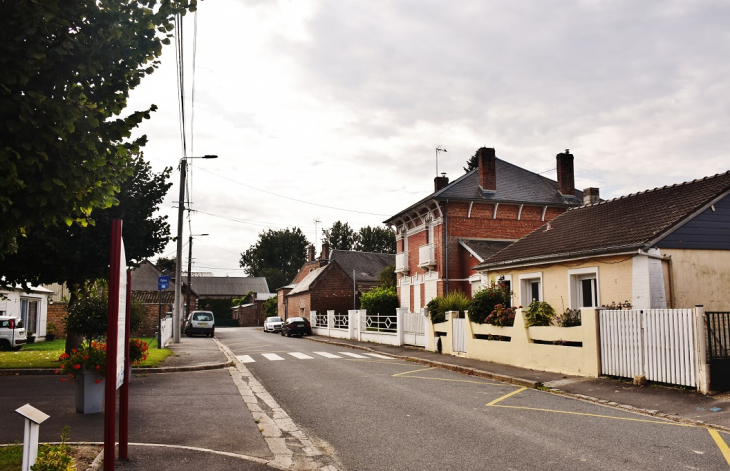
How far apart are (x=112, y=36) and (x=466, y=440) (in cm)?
624

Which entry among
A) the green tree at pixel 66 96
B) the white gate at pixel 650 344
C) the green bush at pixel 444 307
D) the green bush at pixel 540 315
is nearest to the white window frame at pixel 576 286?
the green bush at pixel 540 315

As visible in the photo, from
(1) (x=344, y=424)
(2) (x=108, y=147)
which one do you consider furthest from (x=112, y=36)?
(1) (x=344, y=424)

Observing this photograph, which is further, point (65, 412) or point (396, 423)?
point (65, 412)

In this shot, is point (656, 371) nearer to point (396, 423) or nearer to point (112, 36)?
point (396, 423)

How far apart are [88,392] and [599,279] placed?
1323 centimetres

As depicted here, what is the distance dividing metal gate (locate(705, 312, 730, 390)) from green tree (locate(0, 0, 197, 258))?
34.9 ft

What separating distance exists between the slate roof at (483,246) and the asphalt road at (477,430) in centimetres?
1599

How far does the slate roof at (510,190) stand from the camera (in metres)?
31.7

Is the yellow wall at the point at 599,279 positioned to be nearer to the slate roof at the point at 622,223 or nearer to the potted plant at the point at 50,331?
the slate roof at the point at 622,223

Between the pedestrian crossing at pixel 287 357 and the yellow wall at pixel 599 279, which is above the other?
the yellow wall at pixel 599 279

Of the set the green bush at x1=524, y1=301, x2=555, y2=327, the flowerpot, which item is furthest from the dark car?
the flowerpot

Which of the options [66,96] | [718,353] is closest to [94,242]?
[66,96]

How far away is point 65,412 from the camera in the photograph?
9.62 metres

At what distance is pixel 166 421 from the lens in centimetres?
895
